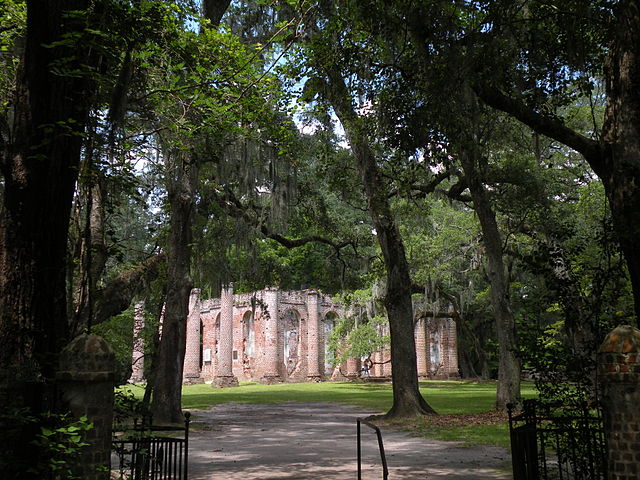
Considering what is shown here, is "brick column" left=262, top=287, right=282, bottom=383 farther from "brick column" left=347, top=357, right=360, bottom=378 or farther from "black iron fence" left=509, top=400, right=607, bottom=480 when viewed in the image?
"black iron fence" left=509, top=400, right=607, bottom=480

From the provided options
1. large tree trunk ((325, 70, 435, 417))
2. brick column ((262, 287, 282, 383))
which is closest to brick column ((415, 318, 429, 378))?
brick column ((262, 287, 282, 383))

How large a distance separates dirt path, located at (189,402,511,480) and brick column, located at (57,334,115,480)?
3585mm

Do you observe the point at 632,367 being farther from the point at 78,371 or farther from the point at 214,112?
the point at 214,112

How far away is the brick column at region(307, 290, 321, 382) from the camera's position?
154 feet

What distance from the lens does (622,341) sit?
5109 mm

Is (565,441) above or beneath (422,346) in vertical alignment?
beneath

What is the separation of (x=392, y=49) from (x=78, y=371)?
6.27m

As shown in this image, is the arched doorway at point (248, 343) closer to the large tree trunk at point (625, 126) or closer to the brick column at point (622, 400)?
the large tree trunk at point (625, 126)

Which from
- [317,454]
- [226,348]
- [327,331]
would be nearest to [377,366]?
[327,331]

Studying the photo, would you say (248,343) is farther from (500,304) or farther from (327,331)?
(500,304)

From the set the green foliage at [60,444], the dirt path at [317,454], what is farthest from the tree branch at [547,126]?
the green foliage at [60,444]

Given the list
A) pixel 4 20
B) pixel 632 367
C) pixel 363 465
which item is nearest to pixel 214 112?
pixel 4 20

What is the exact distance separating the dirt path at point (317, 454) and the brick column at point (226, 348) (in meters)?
26.4

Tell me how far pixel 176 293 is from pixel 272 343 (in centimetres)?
3005
